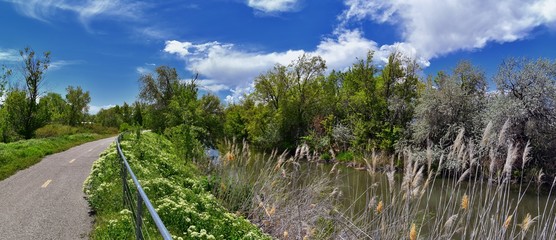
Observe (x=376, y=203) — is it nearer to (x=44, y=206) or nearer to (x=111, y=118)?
(x=44, y=206)

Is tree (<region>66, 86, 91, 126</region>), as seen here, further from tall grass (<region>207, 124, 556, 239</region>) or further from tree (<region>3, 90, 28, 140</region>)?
tall grass (<region>207, 124, 556, 239</region>)

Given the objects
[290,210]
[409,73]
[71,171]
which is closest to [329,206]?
[290,210]

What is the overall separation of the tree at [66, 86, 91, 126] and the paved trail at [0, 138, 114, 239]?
5732cm

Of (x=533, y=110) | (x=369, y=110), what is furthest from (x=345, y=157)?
(x=533, y=110)

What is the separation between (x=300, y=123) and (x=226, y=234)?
133 ft

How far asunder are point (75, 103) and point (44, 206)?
6677 centimetres

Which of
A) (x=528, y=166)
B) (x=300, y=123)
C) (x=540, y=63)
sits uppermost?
(x=540, y=63)

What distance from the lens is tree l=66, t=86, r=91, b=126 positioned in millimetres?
65375

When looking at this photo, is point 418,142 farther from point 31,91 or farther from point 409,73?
point 31,91

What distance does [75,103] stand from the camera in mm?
68188

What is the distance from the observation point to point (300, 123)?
150ft

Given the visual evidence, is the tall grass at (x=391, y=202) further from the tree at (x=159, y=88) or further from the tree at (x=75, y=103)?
the tree at (x=75, y=103)

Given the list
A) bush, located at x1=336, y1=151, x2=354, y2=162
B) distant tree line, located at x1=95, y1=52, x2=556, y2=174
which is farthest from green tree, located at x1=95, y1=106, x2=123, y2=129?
bush, located at x1=336, y1=151, x2=354, y2=162

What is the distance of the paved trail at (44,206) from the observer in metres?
6.72
